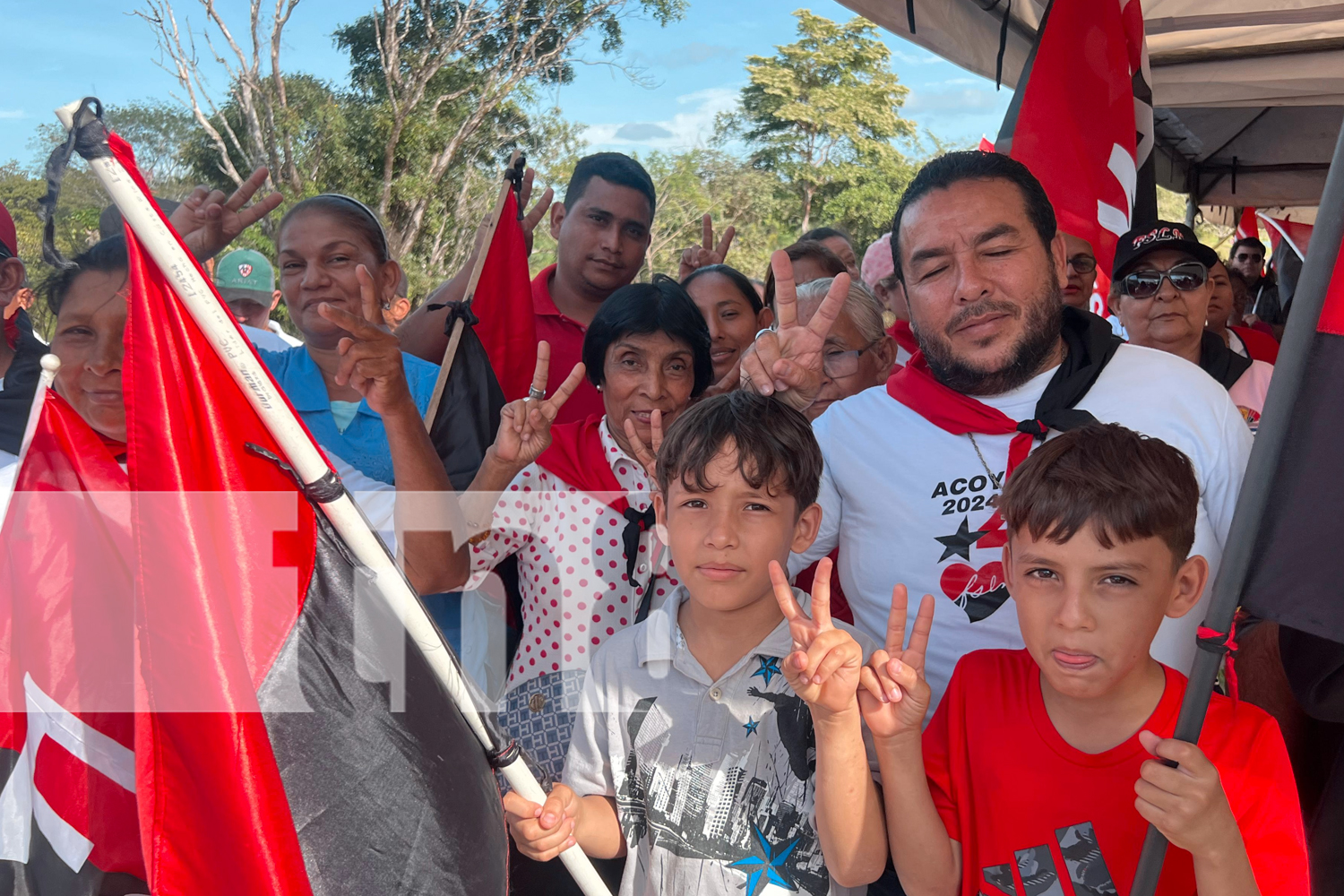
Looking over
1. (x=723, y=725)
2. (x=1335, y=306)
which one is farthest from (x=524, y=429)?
(x=1335, y=306)

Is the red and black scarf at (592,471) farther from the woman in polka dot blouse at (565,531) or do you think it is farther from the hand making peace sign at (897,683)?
the hand making peace sign at (897,683)

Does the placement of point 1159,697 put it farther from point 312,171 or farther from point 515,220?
point 312,171

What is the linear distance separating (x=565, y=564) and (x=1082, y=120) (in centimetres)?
263

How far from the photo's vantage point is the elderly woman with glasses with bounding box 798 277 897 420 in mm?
2832

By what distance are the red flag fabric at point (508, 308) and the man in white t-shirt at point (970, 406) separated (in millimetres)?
1230

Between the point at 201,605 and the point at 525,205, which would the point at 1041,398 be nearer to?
the point at 201,605

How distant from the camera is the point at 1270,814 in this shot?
1419 mm

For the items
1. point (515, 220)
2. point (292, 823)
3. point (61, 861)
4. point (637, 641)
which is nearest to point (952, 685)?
point (637, 641)

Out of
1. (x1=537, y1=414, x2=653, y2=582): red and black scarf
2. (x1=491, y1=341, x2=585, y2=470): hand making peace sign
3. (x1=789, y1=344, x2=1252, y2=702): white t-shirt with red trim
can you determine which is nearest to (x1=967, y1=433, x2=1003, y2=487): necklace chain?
(x1=789, y1=344, x2=1252, y2=702): white t-shirt with red trim

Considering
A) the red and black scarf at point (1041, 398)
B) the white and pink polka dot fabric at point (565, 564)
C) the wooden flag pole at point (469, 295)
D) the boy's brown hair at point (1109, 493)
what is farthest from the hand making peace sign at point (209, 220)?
the boy's brown hair at point (1109, 493)

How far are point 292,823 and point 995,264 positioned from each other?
5.31 ft

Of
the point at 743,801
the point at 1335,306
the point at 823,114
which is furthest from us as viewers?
the point at 823,114

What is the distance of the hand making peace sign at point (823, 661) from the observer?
148 cm

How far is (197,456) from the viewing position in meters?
1.53
